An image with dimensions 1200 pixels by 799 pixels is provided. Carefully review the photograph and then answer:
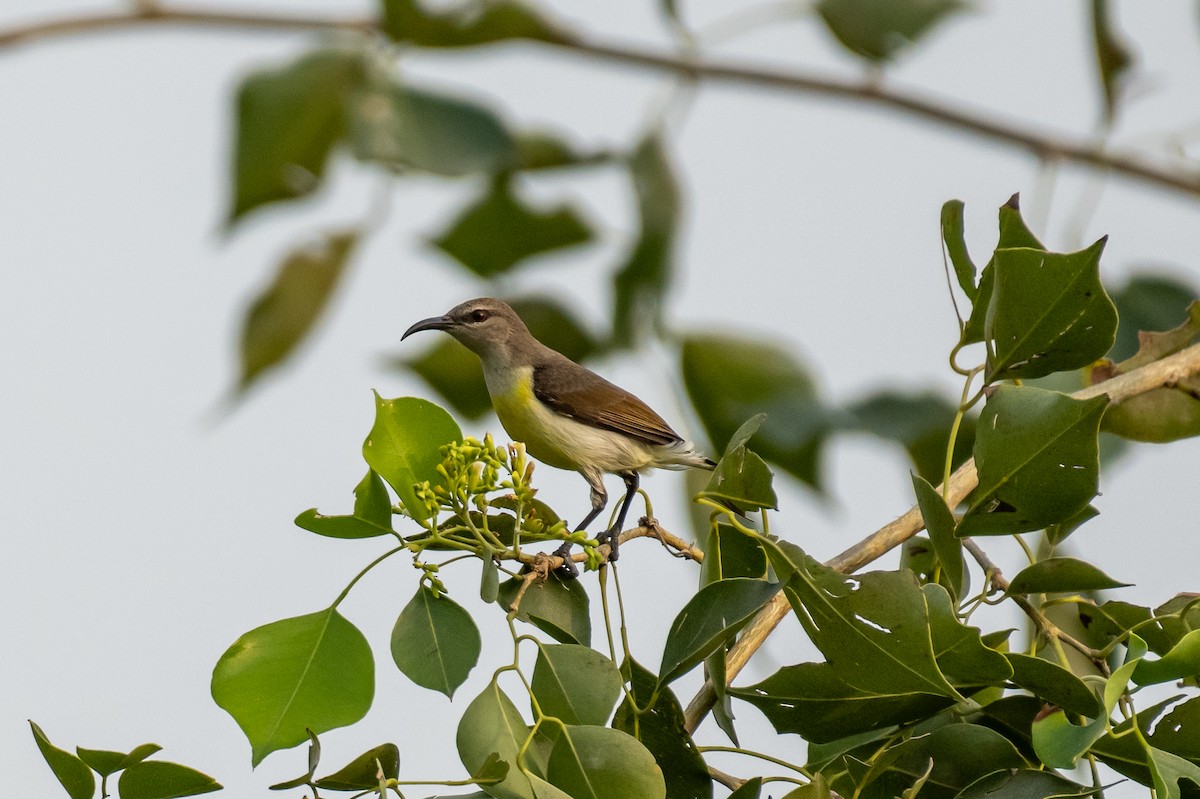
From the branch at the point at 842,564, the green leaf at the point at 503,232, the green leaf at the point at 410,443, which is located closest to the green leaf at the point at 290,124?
the green leaf at the point at 503,232

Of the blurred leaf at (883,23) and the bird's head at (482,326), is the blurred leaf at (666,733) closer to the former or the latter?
the blurred leaf at (883,23)

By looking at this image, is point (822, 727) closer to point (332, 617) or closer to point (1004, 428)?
point (1004, 428)

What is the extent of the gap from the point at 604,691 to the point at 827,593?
388 mm

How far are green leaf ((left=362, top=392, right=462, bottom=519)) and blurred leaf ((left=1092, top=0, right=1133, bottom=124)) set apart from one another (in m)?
2.06

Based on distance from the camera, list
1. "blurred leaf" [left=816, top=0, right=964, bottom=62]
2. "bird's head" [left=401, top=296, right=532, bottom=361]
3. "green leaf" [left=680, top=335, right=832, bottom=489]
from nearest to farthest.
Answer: "blurred leaf" [left=816, top=0, right=964, bottom=62], "green leaf" [left=680, top=335, right=832, bottom=489], "bird's head" [left=401, top=296, right=532, bottom=361]

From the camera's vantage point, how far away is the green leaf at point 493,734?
1836 mm

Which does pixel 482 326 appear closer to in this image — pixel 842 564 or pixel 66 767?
pixel 842 564

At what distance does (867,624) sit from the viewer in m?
1.73

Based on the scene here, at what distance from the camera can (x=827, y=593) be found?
175cm

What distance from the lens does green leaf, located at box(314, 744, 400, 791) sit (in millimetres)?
1798

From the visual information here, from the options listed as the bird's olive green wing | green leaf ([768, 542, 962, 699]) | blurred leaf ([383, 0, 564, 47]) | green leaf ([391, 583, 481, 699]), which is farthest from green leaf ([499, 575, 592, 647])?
the bird's olive green wing

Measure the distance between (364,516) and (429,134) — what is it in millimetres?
1361

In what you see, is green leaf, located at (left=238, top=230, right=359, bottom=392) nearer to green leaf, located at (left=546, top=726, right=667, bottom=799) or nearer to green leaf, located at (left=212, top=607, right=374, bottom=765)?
green leaf, located at (left=212, top=607, right=374, bottom=765)

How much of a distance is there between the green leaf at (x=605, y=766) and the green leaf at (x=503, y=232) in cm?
194
